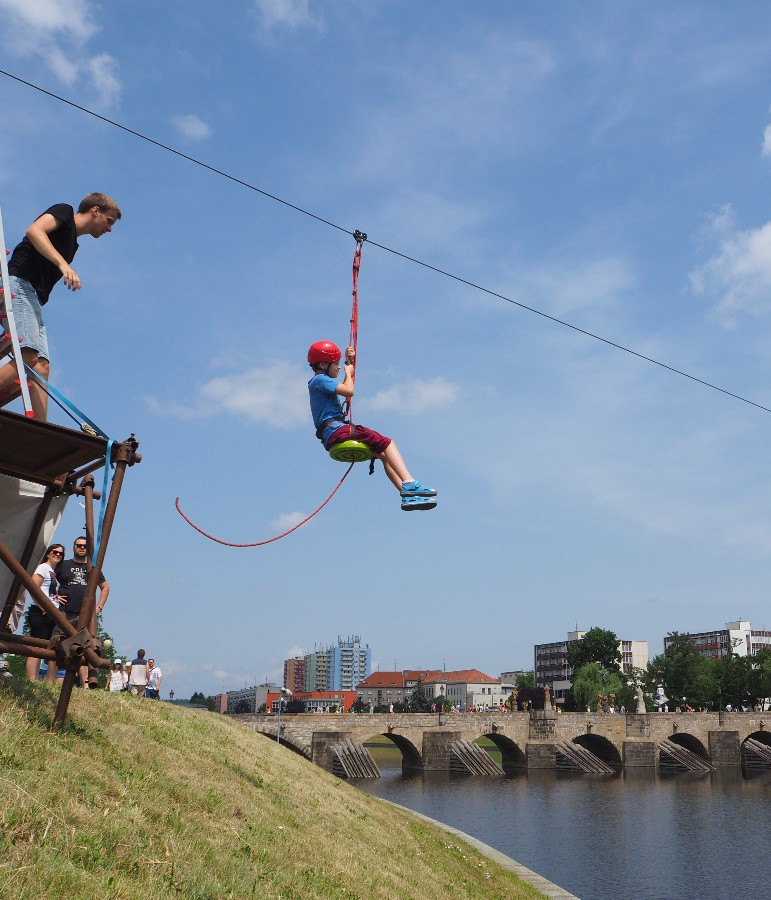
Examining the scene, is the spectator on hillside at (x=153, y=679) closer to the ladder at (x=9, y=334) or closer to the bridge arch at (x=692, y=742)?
the ladder at (x=9, y=334)

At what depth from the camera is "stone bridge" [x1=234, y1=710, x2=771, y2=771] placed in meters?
51.9

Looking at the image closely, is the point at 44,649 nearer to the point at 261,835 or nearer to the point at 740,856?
the point at 261,835

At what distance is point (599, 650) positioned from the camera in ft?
388

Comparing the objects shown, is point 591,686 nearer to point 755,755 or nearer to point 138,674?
point 755,755

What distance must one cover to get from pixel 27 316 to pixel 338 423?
11.7ft

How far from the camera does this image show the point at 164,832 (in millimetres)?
6238

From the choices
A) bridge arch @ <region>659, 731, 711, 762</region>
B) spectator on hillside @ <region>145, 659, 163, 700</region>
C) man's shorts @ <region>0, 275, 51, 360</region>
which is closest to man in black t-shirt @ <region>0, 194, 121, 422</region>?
man's shorts @ <region>0, 275, 51, 360</region>

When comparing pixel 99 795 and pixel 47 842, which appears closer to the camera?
pixel 47 842

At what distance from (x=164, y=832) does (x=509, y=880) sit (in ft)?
40.2

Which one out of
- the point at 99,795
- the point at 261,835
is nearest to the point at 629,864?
the point at 261,835

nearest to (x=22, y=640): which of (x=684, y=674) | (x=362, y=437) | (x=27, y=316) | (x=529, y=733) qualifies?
(x=27, y=316)

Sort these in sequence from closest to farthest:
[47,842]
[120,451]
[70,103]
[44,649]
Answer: [47,842] < [44,649] < [120,451] < [70,103]

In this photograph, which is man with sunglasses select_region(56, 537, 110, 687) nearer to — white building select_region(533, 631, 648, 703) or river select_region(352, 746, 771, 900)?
river select_region(352, 746, 771, 900)

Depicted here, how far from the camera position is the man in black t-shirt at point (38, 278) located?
7062 mm
